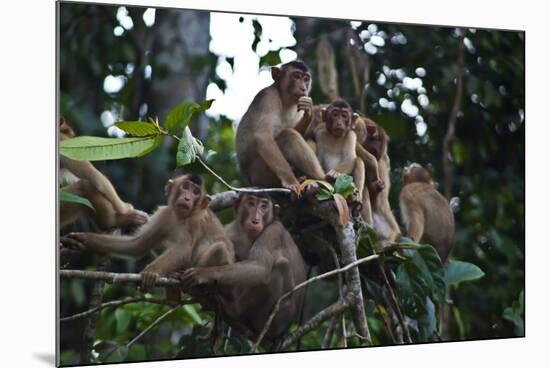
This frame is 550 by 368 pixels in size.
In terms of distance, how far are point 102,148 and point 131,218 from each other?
1.41 feet

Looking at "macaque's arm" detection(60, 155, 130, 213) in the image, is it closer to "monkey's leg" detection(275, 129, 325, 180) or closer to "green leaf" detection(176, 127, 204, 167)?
"green leaf" detection(176, 127, 204, 167)

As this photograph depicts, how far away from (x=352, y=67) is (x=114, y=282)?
1975mm

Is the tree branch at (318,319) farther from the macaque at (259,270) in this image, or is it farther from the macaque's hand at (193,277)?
the macaque's hand at (193,277)

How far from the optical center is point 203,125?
18.0 feet

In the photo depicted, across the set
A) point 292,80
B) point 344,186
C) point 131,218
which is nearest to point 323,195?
point 344,186

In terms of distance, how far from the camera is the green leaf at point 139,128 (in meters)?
4.97

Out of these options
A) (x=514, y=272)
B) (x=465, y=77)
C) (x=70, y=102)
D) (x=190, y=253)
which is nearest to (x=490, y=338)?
(x=514, y=272)

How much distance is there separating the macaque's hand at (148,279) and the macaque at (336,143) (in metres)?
1.20

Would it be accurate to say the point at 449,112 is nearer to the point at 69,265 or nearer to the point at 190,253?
the point at 190,253

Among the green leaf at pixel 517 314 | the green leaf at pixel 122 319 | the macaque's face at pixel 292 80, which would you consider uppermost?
the macaque's face at pixel 292 80

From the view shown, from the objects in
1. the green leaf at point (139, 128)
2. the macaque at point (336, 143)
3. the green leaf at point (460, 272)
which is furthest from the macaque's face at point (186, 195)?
the green leaf at point (460, 272)

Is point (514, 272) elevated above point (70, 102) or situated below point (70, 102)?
below

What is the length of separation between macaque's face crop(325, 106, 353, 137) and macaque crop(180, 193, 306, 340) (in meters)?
0.58

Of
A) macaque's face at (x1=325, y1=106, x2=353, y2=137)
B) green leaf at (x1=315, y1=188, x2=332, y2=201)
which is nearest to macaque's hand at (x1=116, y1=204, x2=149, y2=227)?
green leaf at (x1=315, y1=188, x2=332, y2=201)
